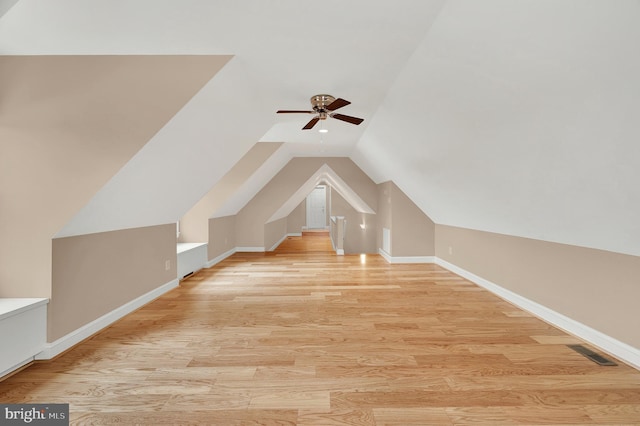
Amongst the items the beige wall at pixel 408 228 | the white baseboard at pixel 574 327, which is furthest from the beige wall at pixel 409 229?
the white baseboard at pixel 574 327

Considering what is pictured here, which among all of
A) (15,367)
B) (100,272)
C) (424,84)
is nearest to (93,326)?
(100,272)

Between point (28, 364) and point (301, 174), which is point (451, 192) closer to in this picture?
point (301, 174)

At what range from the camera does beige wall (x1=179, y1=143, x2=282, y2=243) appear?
16.5ft

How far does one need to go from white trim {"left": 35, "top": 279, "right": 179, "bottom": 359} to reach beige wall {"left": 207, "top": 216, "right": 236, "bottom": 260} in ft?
5.50

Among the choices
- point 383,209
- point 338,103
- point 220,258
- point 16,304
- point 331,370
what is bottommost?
point 331,370

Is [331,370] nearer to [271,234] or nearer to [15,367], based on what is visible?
[15,367]

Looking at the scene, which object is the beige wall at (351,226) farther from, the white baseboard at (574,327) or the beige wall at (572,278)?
the white baseboard at (574,327)

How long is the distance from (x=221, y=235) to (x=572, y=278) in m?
5.48

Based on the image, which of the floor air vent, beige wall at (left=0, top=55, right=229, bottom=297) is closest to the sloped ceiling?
the floor air vent

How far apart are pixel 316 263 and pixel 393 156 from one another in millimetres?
2550

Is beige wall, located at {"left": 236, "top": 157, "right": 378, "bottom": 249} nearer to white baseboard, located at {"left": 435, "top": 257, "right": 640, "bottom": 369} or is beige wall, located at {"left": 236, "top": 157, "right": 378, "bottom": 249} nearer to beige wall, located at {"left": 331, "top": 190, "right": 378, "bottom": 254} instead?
beige wall, located at {"left": 331, "top": 190, "right": 378, "bottom": 254}

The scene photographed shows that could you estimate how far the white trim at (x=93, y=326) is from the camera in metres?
2.17

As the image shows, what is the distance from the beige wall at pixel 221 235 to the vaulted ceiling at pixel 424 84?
6.72ft

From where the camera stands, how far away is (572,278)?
2.61 meters
